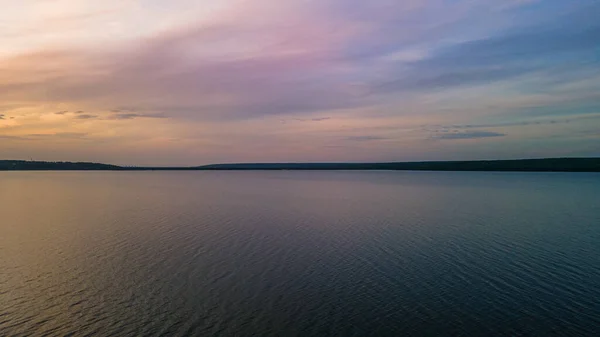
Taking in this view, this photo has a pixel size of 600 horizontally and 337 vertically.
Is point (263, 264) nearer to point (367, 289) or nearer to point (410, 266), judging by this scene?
point (367, 289)

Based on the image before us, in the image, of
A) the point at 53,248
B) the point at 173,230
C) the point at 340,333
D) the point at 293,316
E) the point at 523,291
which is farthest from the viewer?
the point at 173,230

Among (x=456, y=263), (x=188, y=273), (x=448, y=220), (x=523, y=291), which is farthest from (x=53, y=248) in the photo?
(x=448, y=220)

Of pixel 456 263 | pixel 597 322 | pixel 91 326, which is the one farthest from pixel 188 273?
pixel 597 322

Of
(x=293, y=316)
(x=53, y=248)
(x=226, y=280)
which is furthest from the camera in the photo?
(x=53, y=248)

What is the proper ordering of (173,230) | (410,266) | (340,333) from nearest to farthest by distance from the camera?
(340,333)
(410,266)
(173,230)

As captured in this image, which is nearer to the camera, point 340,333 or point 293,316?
point 340,333

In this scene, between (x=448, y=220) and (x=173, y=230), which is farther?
(x=448, y=220)

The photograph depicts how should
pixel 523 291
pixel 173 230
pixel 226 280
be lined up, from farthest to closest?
pixel 173 230, pixel 226 280, pixel 523 291

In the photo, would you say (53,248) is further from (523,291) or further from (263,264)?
(523,291)
